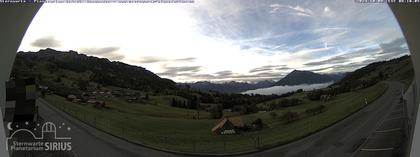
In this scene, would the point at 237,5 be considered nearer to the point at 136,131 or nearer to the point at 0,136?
the point at 136,131

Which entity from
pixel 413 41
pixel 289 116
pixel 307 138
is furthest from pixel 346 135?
pixel 413 41

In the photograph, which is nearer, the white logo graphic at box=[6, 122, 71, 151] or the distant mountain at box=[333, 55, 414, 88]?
the distant mountain at box=[333, 55, 414, 88]

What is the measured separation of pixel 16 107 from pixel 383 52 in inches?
135

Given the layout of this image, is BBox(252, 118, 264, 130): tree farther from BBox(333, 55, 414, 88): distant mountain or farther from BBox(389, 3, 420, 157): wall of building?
BBox(389, 3, 420, 157): wall of building

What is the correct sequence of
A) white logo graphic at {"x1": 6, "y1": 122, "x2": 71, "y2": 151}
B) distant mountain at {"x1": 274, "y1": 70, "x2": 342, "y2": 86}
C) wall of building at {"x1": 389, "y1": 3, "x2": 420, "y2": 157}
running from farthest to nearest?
white logo graphic at {"x1": 6, "y1": 122, "x2": 71, "y2": 151} < wall of building at {"x1": 389, "y1": 3, "x2": 420, "y2": 157} < distant mountain at {"x1": 274, "y1": 70, "x2": 342, "y2": 86}

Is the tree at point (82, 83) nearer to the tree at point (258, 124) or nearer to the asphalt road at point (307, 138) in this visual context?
the asphalt road at point (307, 138)

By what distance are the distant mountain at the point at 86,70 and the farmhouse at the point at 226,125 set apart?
0.54 m

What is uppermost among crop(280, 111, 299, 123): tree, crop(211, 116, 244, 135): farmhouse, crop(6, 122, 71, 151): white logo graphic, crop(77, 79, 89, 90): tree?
crop(77, 79, 89, 90): tree

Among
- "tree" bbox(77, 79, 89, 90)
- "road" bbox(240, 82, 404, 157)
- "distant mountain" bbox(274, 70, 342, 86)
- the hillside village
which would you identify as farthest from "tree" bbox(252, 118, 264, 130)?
"tree" bbox(77, 79, 89, 90)

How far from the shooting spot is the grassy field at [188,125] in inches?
152

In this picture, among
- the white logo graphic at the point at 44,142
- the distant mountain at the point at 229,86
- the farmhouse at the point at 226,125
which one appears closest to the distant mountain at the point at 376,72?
the distant mountain at the point at 229,86

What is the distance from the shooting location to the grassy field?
12.6 feet

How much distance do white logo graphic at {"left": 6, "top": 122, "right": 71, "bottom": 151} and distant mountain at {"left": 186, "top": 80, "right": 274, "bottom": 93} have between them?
4.25 ft

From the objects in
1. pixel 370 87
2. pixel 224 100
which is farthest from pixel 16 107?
pixel 370 87
